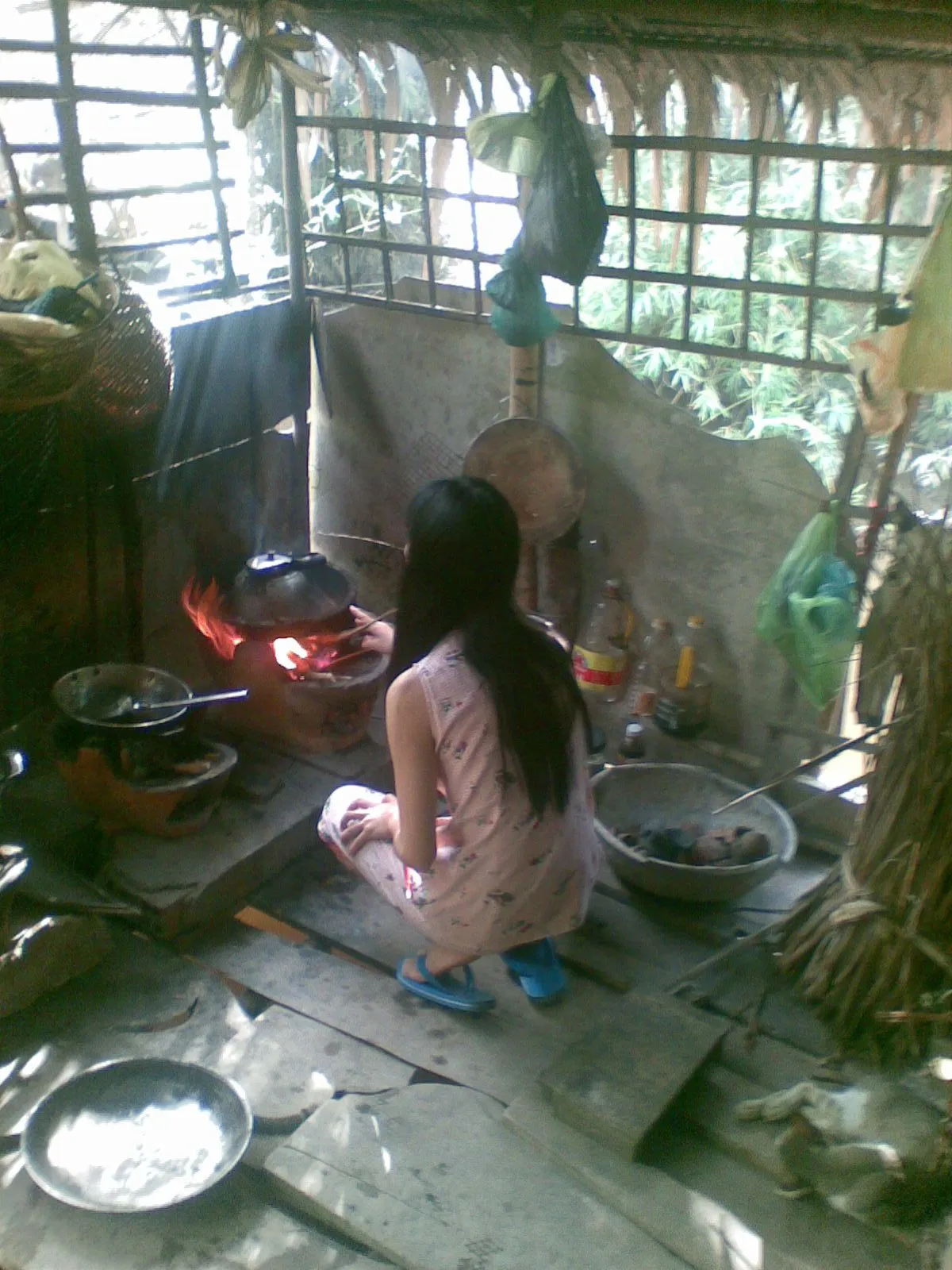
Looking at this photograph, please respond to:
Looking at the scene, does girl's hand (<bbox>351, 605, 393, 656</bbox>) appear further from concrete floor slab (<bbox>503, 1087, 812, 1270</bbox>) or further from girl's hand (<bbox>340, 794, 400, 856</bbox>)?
concrete floor slab (<bbox>503, 1087, 812, 1270</bbox>)

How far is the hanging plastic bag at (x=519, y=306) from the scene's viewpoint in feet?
12.3

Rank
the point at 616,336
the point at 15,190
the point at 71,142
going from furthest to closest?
1. the point at 616,336
2. the point at 71,142
3. the point at 15,190

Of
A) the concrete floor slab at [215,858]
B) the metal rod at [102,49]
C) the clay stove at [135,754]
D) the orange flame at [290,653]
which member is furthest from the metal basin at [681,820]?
the metal rod at [102,49]

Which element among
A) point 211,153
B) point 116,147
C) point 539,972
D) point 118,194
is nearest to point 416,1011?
point 539,972

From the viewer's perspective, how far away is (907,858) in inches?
110

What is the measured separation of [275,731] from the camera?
Answer: 13.8ft

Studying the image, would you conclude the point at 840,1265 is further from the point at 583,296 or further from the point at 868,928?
the point at 583,296

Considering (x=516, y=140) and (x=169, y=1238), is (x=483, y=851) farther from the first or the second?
(x=516, y=140)

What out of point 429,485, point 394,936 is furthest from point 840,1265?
point 429,485

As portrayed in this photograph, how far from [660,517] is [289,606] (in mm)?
1481

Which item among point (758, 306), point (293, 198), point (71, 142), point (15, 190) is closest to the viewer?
point (15, 190)

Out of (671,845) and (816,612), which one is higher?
(816,612)

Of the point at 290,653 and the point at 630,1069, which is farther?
the point at 290,653

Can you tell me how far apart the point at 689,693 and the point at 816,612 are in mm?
686
